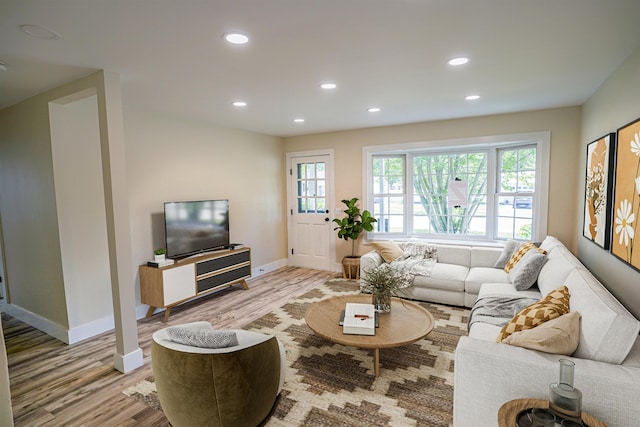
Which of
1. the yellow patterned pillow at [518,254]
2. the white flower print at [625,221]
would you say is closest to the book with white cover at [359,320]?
the white flower print at [625,221]

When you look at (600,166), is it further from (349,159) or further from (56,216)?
(56,216)

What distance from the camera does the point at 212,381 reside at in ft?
5.17

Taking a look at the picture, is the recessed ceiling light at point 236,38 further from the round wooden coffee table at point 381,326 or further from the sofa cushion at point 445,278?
the sofa cushion at point 445,278

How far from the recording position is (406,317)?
2.84 m

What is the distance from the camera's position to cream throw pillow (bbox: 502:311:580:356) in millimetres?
1661

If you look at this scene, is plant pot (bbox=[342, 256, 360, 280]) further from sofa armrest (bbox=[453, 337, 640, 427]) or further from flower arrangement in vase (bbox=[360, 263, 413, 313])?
sofa armrest (bbox=[453, 337, 640, 427])

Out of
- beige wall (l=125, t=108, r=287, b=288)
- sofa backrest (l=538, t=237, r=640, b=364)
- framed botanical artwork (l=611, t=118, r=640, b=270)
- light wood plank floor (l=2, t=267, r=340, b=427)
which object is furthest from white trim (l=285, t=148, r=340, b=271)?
sofa backrest (l=538, t=237, r=640, b=364)

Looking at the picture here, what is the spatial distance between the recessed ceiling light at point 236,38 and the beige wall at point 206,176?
2258 millimetres

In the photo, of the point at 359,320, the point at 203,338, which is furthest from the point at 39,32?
the point at 359,320

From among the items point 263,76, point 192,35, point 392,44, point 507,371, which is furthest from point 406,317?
point 192,35

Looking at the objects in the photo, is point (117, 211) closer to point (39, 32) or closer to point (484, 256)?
point (39, 32)

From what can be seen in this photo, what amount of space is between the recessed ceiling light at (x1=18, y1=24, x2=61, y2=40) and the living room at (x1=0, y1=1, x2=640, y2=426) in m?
0.58

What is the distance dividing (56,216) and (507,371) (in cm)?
391

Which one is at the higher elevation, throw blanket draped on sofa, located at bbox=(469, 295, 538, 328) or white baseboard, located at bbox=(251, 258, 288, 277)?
throw blanket draped on sofa, located at bbox=(469, 295, 538, 328)
